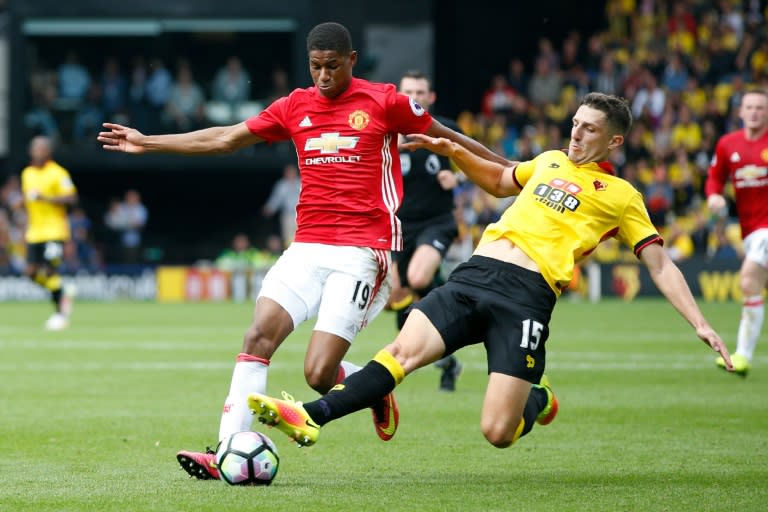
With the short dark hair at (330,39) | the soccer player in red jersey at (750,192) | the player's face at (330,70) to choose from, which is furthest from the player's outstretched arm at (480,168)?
the soccer player in red jersey at (750,192)

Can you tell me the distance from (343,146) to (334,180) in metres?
0.20

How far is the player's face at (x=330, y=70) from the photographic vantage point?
7.29 metres

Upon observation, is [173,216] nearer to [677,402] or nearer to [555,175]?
[677,402]

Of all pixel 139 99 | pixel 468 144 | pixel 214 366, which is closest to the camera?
pixel 468 144

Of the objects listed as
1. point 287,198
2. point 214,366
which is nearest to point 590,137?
point 214,366

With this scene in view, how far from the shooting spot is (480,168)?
7395mm

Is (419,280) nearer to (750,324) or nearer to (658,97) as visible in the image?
(750,324)

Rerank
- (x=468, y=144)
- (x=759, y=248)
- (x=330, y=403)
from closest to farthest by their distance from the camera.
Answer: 1. (x=330, y=403)
2. (x=468, y=144)
3. (x=759, y=248)

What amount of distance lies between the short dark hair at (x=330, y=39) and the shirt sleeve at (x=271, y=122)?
17.2 inches

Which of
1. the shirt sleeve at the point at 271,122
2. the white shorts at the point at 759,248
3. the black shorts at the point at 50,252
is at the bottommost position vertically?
the black shorts at the point at 50,252

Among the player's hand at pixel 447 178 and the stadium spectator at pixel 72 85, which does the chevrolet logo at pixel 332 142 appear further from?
the stadium spectator at pixel 72 85

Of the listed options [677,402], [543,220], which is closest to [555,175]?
[543,220]

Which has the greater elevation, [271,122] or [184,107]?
[271,122]

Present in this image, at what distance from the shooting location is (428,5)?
3159cm
